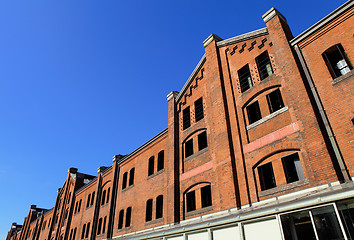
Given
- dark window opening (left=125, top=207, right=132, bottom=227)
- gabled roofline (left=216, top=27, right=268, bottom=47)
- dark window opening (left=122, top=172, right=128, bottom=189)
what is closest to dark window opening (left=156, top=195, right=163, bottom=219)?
dark window opening (left=125, top=207, right=132, bottom=227)

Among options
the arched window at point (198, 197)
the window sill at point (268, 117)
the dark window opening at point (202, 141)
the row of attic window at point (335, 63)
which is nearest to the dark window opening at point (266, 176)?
the window sill at point (268, 117)

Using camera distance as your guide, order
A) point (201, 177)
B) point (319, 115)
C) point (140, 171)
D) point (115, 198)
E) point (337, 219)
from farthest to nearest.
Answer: point (115, 198)
point (140, 171)
point (201, 177)
point (319, 115)
point (337, 219)

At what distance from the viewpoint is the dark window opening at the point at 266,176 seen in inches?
412

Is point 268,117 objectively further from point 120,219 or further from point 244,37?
point 120,219

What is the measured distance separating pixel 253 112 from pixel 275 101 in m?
1.26

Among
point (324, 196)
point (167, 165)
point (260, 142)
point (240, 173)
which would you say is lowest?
point (324, 196)

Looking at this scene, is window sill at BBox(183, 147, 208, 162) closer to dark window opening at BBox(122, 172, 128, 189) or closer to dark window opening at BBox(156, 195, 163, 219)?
dark window opening at BBox(156, 195, 163, 219)

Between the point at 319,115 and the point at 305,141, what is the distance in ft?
4.15

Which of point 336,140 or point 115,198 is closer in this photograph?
point 336,140

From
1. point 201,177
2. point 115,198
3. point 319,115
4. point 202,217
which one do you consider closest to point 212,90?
point 201,177

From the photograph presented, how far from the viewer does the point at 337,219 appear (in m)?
6.92

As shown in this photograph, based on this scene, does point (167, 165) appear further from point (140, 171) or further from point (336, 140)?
point (336, 140)

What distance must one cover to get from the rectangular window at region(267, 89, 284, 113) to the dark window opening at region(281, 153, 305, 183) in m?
2.44

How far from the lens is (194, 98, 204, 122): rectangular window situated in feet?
52.2
